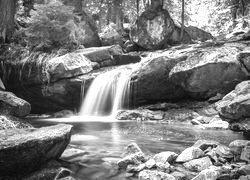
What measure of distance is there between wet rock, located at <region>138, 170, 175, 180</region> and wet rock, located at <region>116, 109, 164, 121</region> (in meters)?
10.1

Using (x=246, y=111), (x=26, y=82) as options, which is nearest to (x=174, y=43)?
(x=26, y=82)

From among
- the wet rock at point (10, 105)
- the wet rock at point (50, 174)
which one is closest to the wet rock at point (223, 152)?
the wet rock at point (50, 174)

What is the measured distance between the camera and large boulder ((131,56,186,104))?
1642 cm

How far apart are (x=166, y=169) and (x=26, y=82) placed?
1531 cm

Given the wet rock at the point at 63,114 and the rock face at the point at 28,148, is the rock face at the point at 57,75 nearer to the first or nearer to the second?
the wet rock at the point at 63,114

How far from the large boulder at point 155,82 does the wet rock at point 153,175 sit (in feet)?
37.0

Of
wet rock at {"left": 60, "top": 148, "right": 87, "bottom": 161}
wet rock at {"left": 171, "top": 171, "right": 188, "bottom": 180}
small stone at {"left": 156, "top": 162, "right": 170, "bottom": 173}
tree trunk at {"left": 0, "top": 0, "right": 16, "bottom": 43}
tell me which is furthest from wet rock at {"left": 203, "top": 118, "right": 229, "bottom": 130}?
tree trunk at {"left": 0, "top": 0, "right": 16, "bottom": 43}

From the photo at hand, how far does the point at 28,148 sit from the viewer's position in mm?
5363

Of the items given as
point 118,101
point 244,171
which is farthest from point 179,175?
point 118,101

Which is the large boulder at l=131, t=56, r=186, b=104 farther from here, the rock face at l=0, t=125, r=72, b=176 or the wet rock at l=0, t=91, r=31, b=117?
the rock face at l=0, t=125, r=72, b=176

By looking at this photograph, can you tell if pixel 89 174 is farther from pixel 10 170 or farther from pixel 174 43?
pixel 174 43

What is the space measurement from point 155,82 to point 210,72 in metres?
3.13

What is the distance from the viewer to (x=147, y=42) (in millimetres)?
23953

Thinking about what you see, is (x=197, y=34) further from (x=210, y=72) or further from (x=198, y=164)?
(x=198, y=164)
